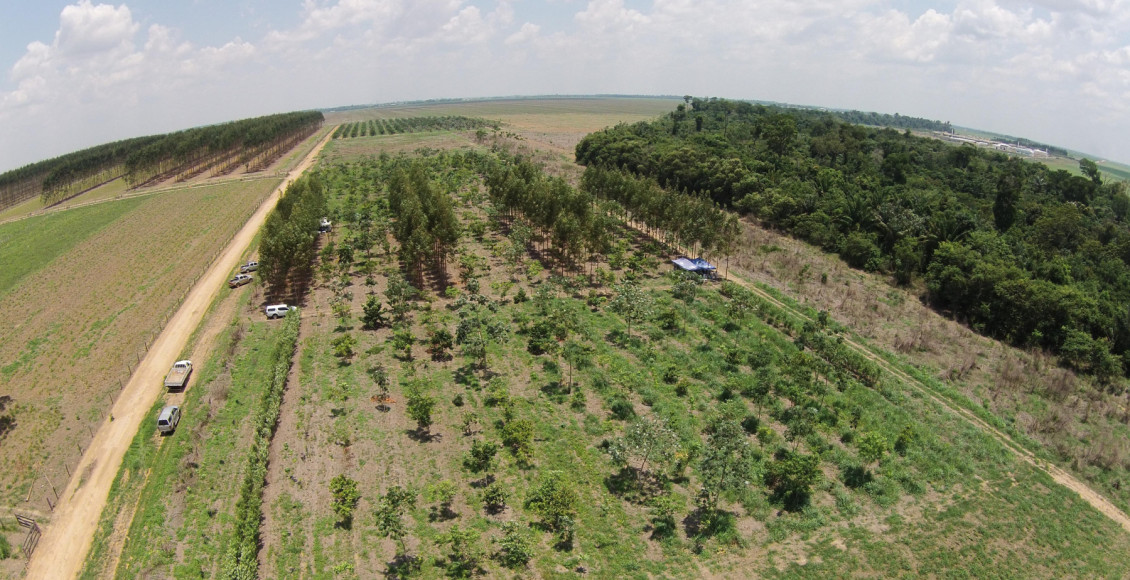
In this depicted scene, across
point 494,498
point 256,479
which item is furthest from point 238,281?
point 494,498

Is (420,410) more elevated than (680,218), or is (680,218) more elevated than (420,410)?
(680,218)

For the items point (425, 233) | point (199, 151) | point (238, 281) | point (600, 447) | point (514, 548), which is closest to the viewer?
point (514, 548)

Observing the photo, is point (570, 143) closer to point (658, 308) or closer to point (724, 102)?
point (724, 102)

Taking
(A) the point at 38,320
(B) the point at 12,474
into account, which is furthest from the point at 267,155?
(B) the point at 12,474

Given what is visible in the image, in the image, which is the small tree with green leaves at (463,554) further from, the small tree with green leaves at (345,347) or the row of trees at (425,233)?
the row of trees at (425,233)

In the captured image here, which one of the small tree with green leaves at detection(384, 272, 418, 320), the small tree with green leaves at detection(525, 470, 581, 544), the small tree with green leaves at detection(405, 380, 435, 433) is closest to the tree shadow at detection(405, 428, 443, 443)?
the small tree with green leaves at detection(405, 380, 435, 433)

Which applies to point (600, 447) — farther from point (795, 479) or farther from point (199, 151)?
point (199, 151)

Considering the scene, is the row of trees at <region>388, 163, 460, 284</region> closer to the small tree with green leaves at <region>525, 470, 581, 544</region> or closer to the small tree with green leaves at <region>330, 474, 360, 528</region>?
the small tree with green leaves at <region>330, 474, 360, 528</region>
